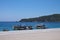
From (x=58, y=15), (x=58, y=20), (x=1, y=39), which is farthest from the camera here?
(x=58, y=20)

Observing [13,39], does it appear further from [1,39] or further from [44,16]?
[44,16]

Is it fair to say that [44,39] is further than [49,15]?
No

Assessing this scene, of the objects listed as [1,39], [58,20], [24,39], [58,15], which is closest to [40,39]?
[24,39]

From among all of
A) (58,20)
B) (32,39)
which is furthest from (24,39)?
(58,20)

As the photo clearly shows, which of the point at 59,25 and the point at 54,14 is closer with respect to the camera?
the point at 54,14

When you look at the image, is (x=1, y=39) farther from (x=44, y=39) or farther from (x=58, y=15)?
(x=58, y=15)

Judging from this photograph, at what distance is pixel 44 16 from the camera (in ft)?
30.4

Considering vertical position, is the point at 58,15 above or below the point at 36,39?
above

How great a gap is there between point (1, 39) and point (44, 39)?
1.23 m

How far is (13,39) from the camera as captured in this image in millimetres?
4160

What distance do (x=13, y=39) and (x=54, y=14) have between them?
17.3 ft

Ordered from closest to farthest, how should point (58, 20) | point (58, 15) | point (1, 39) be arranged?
1. point (1, 39)
2. point (58, 15)
3. point (58, 20)

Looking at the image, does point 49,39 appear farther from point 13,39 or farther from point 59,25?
point 59,25

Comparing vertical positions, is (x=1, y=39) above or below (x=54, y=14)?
below
